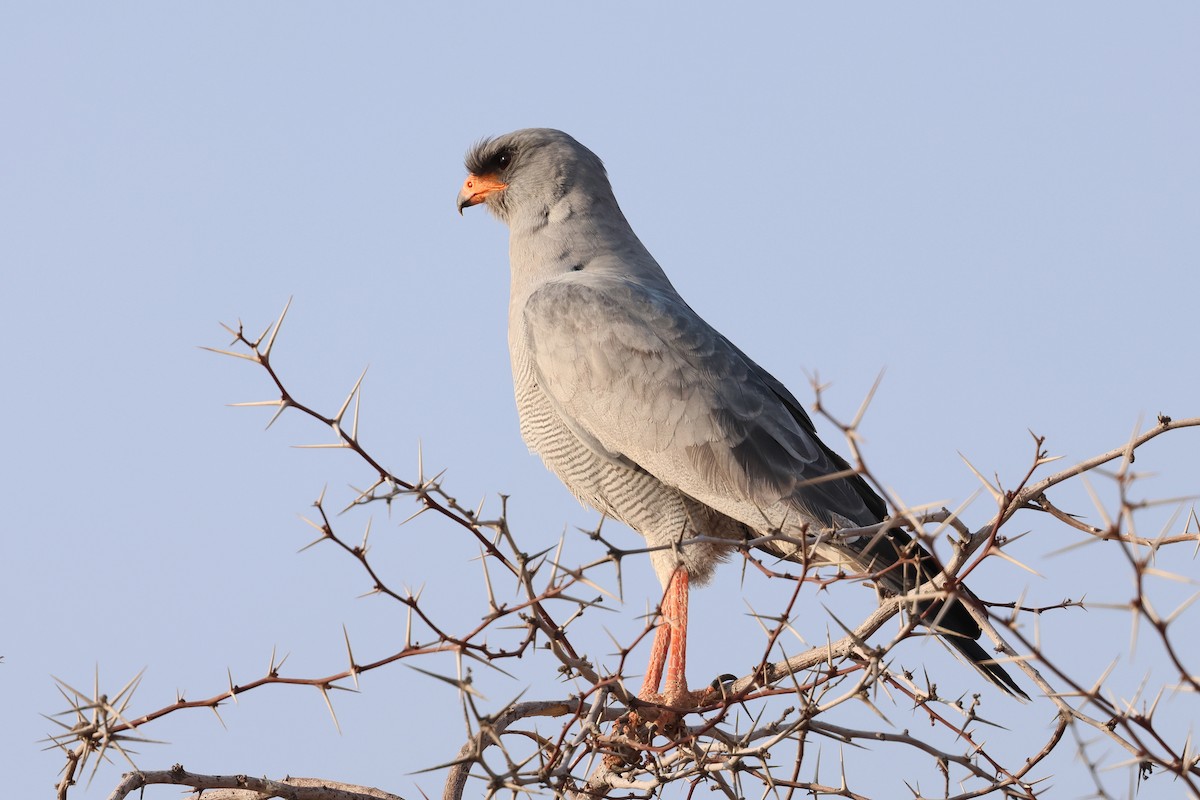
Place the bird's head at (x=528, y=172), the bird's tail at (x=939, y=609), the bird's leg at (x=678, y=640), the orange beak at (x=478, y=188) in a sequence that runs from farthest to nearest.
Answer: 1. the orange beak at (x=478, y=188)
2. the bird's head at (x=528, y=172)
3. the bird's leg at (x=678, y=640)
4. the bird's tail at (x=939, y=609)

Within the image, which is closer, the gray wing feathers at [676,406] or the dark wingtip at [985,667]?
the dark wingtip at [985,667]

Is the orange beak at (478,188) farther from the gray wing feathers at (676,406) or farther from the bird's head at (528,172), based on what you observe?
the gray wing feathers at (676,406)

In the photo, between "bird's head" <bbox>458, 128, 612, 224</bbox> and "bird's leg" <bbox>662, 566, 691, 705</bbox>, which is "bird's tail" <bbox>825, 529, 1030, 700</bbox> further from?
"bird's head" <bbox>458, 128, 612, 224</bbox>

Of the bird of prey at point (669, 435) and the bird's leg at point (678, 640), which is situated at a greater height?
the bird of prey at point (669, 435)

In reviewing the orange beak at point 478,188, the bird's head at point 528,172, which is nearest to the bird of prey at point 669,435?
the bird's head at point 528,172

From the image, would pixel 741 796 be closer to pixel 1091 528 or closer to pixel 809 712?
pixel 809 712

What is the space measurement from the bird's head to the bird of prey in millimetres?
659

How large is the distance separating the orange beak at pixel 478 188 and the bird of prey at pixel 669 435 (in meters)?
0.92

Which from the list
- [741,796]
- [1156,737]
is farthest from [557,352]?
[1156,737]

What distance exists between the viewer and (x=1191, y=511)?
3053 millimetres

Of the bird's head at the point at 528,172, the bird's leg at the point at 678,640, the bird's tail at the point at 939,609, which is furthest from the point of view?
the bird's head at the point at 528,172

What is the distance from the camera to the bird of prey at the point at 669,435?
498 centimetres

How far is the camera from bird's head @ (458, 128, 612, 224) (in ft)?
20.1

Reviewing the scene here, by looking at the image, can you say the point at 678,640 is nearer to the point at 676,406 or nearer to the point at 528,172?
the point at 676,406
